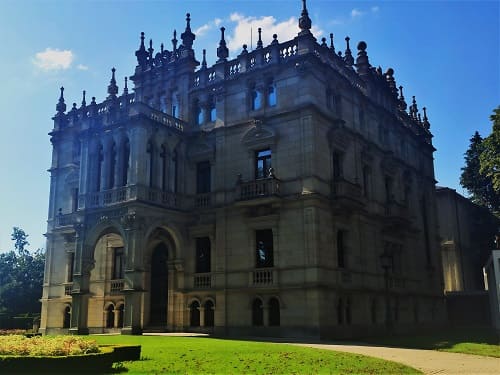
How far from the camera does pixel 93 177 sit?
3597 centimetres

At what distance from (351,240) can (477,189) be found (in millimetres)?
33319

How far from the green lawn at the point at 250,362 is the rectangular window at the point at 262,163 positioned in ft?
44.2

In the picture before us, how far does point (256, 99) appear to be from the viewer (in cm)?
3581

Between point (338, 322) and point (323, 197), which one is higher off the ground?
point (323, 197)

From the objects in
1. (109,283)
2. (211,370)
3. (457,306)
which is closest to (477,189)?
(457,306)

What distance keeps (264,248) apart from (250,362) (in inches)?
600

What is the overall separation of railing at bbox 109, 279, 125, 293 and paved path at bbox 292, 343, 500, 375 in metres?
18.1

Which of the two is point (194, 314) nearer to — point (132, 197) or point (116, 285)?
point (116, 285)

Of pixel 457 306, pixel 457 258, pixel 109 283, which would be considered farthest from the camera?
pixel 457 258

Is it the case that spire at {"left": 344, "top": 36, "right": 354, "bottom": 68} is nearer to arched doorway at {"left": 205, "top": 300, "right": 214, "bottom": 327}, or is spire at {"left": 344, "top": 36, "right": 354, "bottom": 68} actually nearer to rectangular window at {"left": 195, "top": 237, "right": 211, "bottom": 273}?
rectangular window at {"left": 195, "top": 237, "right": 211, "bottom": 273}

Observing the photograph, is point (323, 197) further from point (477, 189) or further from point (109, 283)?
point (477, 189)

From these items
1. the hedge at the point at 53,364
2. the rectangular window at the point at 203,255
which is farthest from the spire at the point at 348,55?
the hedge at the point at 53,364

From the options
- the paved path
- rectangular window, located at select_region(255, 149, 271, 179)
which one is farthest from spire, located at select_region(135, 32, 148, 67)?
the paved path

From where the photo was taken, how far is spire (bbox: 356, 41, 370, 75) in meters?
42.1
